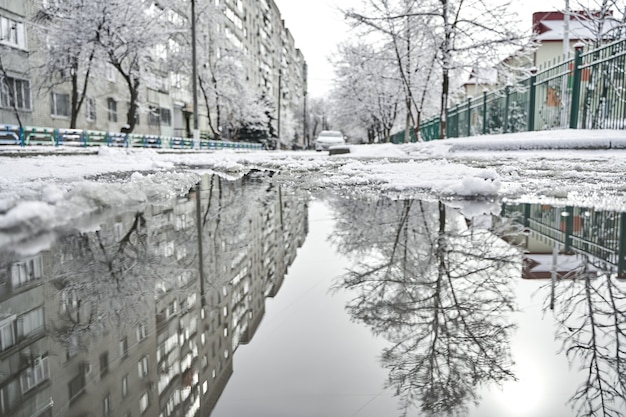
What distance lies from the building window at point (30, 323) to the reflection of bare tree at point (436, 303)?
824mm

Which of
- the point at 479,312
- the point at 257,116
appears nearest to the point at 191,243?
the point at 479,312

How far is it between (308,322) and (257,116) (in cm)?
4357

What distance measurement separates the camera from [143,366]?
40.5 inches

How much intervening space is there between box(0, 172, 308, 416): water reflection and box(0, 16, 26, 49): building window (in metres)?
24.4

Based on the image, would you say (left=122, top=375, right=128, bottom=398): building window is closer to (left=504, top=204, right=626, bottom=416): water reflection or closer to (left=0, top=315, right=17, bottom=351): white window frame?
(left=0, top=315, right=17, bottom=351): white window frame

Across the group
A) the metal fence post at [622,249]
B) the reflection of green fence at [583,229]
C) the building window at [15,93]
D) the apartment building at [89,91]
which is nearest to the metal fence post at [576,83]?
the reflection of green fence at [583,229]

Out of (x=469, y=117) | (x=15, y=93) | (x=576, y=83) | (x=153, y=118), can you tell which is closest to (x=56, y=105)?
(x=15, y=93)

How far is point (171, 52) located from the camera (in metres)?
30.7

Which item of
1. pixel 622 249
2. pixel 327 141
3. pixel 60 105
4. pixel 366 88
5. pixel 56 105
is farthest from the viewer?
pixel 366 88

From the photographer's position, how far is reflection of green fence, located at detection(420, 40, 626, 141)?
1018 centimetres

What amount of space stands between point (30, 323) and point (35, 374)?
31cm

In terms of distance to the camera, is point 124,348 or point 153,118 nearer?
point 124,348

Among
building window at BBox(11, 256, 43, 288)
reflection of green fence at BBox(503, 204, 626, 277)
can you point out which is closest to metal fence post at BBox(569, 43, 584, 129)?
reflection of green fence at BBox(503, 204, 626, 277)

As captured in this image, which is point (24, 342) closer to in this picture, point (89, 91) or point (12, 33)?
point (12, 33)
